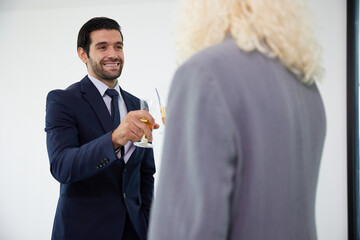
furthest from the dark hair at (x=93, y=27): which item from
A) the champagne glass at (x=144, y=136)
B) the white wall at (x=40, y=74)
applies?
the white wall at (x=40, y=74)

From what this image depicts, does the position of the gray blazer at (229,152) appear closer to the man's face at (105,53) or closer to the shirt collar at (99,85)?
the shirt collar at (99,85)

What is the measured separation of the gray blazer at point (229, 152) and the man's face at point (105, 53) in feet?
4.94

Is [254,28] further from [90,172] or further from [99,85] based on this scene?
[99,85]

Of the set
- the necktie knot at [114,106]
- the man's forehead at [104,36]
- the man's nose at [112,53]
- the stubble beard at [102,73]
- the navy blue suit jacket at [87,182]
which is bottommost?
the navy blue suit jacket at [87,182]

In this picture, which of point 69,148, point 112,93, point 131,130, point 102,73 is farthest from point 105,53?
point 131,130

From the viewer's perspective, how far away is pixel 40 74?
4473mm

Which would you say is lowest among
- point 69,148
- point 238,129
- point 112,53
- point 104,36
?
point 69,148

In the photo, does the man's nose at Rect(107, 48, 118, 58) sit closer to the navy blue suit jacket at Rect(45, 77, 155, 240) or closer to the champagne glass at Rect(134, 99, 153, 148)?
the navy blue suit jacket at Rect(45, 77, 155, 240)

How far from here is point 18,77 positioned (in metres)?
4.51

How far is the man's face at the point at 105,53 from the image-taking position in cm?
219

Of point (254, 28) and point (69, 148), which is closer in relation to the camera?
point (254, 28)

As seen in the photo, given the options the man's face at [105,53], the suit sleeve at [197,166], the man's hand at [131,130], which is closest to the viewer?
the suit sleeve at [197,166]

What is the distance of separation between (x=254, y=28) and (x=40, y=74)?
4.09 m

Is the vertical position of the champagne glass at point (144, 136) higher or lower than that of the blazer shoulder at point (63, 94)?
lower
